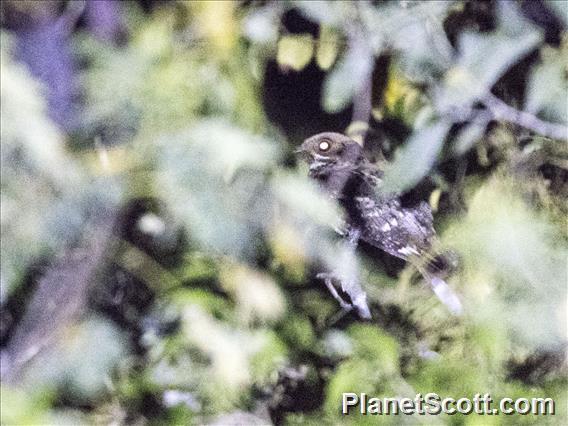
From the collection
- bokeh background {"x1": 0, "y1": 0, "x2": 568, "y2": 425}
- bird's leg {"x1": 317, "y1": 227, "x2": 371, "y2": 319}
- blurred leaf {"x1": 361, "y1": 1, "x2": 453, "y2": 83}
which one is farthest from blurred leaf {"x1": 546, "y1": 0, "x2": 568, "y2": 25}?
bird's leg {"x1": 317, "y1": 227, "x2": 371, "y2": 319}

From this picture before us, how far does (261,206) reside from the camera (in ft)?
2.77

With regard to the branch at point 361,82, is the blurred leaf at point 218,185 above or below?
below

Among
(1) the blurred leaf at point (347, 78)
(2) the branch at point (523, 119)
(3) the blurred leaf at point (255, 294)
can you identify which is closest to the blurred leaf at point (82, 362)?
(3) the blurred leaf at point (255, 294)

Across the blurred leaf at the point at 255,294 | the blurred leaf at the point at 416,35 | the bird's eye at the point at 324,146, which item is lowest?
the blurred leaf at the point at 255,294

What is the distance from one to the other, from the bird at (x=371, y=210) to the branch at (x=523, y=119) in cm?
13

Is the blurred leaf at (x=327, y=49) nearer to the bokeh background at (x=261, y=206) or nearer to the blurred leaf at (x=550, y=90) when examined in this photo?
the bokeh background at (x=261, y=206)

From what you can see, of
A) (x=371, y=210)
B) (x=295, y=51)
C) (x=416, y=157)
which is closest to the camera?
(x=371, y=210)

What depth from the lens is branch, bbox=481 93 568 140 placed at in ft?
2.64

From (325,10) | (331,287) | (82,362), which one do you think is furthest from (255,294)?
(325,10)

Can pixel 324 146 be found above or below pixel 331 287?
above

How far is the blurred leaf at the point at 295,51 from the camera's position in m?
0.90

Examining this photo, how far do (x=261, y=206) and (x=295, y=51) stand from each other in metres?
0.18

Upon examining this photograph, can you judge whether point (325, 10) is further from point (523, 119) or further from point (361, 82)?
point (523, 119)

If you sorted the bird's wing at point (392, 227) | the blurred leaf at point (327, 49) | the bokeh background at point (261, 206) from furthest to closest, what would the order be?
the blurred leaf at point (327, 49) < the bokeh background at point (261, 206) < the bird's wing at point (392, 227)
